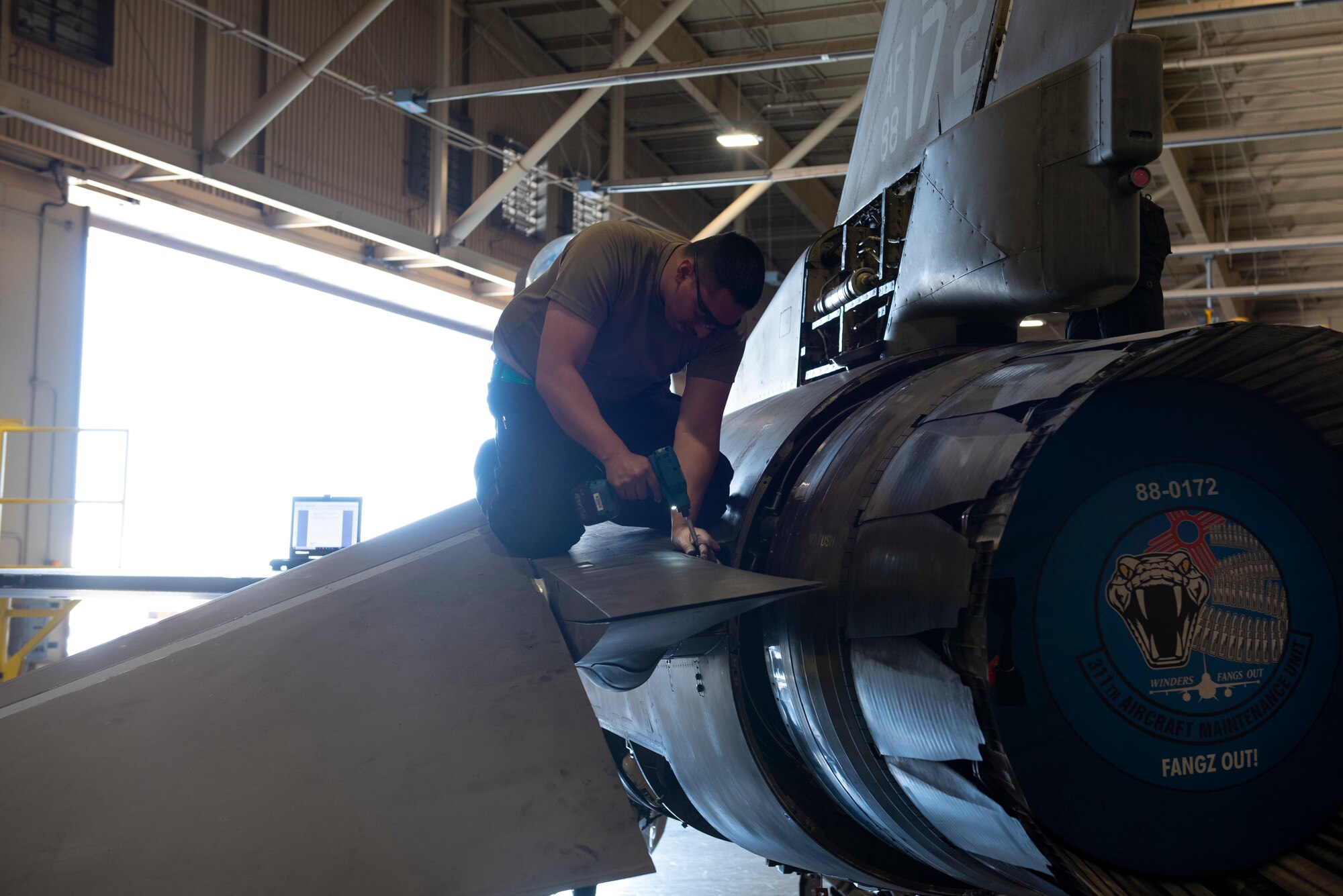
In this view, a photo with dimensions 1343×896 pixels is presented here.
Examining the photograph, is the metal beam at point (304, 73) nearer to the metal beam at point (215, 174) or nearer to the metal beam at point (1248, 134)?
the metal beam at point (215, 174)

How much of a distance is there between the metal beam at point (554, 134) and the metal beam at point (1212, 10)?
15.9 ft

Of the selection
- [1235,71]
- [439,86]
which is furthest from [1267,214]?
[439,86]

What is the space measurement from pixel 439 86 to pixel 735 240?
11315 millimetres

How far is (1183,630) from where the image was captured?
1911 mm

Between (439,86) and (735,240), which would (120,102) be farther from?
(735,240)

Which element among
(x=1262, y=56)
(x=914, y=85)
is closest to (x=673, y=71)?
(x=1262, y=56)

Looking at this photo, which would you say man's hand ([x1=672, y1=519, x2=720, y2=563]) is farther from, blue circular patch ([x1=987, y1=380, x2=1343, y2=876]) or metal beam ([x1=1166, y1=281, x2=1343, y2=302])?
metal beam ([x1=1166, y1=281, x2=1343, y2=302])

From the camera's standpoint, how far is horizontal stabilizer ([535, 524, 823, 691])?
1.73 metres

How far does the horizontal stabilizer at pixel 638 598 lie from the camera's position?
173 cm

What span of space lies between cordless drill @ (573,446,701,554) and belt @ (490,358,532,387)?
341mm

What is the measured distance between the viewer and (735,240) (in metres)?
2.55

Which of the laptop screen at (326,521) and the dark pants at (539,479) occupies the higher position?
the dark pants at (539,479)

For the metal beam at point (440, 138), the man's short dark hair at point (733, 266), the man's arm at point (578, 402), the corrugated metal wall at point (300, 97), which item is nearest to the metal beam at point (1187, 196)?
the corrugated metal wall at point (300, 97)

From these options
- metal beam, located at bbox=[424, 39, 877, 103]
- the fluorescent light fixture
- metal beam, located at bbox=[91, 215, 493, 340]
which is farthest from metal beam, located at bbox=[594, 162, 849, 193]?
metal beam, located at bbox=[91, 215, 493, 340]
